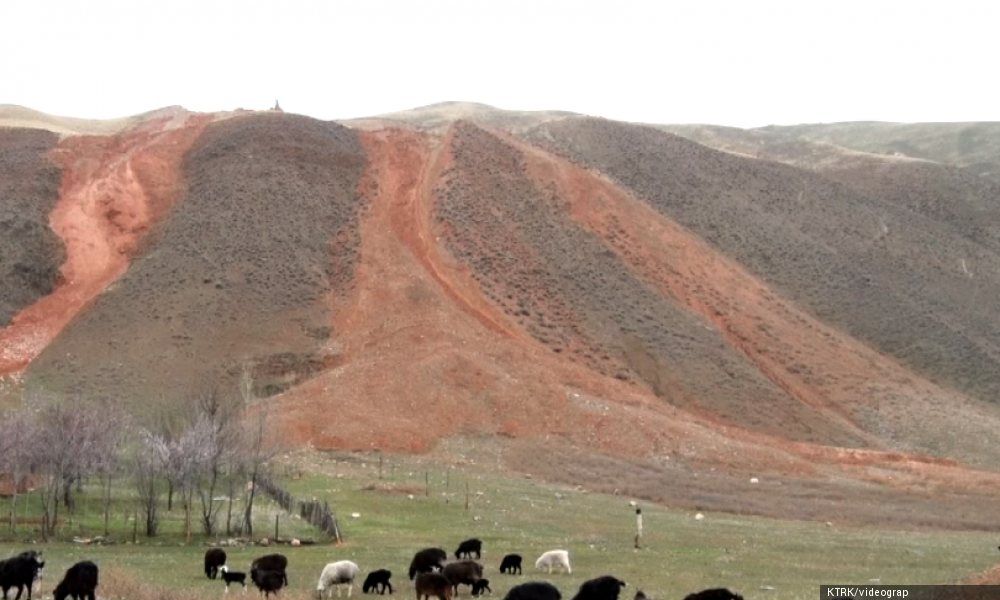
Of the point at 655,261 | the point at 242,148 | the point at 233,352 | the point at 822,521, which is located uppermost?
the point at 242,148

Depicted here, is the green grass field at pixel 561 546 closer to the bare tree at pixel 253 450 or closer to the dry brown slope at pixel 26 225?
the bare tree at pixel 253 450

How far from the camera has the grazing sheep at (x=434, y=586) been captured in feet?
75.4

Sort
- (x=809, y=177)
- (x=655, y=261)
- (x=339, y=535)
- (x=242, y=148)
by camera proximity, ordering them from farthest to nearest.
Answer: (x=809, y=177) < (x=242, y=148) < (x=655, y=261) < (x=339, y=535)

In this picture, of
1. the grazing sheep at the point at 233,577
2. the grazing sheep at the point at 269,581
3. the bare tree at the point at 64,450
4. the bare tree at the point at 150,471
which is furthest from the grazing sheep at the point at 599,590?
the bare tree at the point at 64,450

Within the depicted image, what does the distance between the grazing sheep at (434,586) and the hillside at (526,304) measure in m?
26.1

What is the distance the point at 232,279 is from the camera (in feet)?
260

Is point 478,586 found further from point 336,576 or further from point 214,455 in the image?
point 214,455

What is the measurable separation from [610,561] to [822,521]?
55.9 ft

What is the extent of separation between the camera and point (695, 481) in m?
53.7

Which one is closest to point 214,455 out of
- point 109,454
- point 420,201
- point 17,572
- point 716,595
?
point 109,454

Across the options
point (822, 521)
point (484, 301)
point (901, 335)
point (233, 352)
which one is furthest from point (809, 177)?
point (822, 521)

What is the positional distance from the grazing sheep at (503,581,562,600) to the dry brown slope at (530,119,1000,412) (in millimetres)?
73779

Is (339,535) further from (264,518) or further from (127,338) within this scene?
(127,338)

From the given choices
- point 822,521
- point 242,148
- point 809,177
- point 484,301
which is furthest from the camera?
point 809,177
